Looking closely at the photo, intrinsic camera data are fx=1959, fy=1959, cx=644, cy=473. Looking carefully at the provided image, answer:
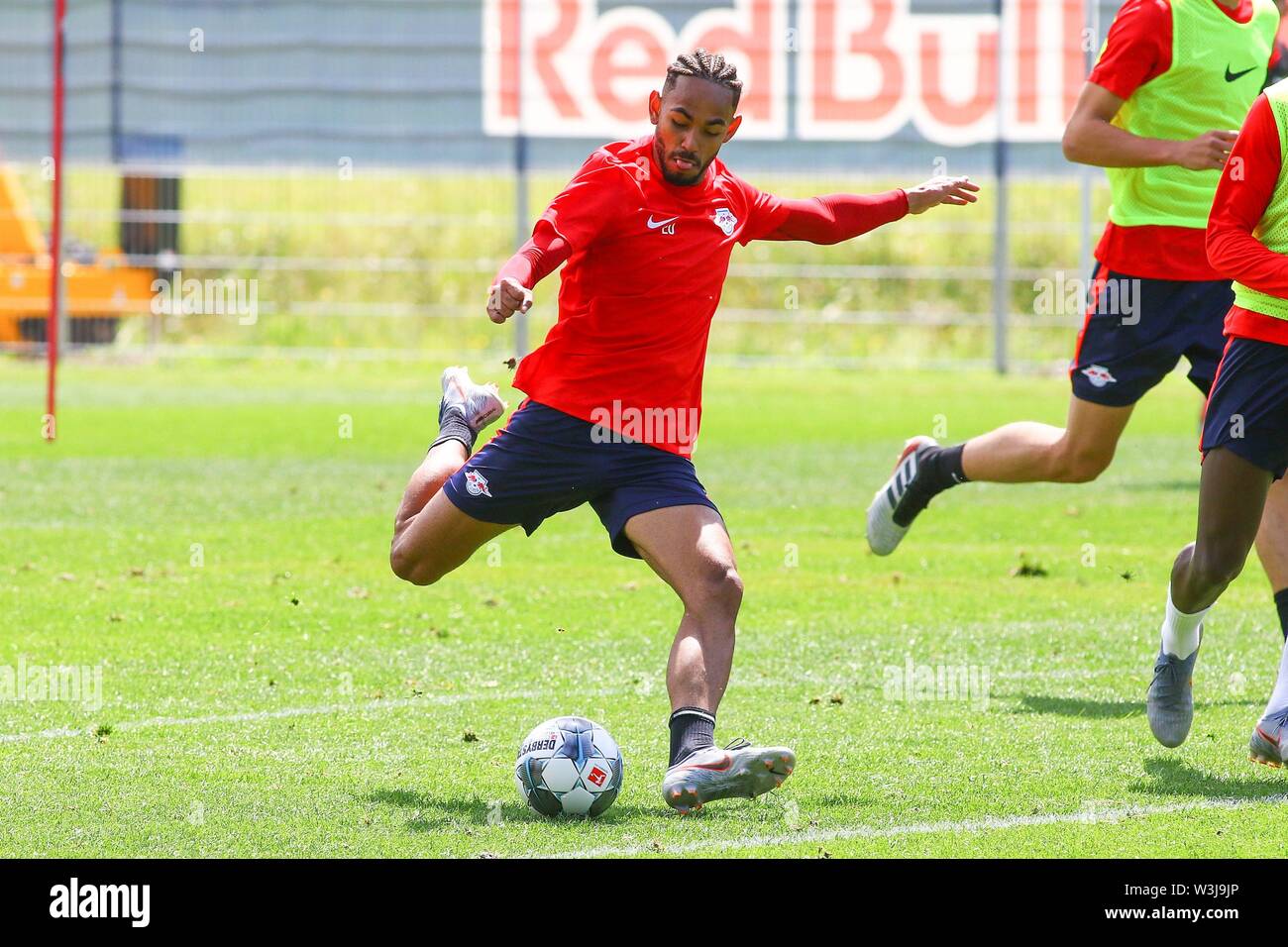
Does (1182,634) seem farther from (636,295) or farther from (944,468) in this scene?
(944,468)

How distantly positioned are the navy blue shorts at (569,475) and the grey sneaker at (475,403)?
992mm

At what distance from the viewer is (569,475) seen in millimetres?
6051

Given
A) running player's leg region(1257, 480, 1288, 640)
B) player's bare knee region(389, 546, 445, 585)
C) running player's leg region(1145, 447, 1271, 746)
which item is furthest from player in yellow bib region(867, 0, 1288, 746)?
player's bare knee region(389, 546, 445, 585)

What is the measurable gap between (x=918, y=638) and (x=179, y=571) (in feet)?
12.9

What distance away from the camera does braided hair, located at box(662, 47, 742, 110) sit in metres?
5.83

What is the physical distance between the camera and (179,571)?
33.2ft

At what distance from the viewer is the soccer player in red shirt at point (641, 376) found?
5.80 metres

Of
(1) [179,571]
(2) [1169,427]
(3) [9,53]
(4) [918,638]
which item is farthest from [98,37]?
(4) [918,638]

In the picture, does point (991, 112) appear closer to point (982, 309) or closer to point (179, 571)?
point (982, 309)

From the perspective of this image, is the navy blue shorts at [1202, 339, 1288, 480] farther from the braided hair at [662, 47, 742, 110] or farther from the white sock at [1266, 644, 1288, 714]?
the braided hair at [662, 47, 742, 110]

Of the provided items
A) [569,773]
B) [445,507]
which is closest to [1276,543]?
[569,773]

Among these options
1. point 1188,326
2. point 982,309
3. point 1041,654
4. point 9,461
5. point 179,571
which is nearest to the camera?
point 1188,326

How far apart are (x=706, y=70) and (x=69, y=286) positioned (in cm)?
2041

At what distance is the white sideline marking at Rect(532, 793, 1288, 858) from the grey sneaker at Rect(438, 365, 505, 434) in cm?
236
